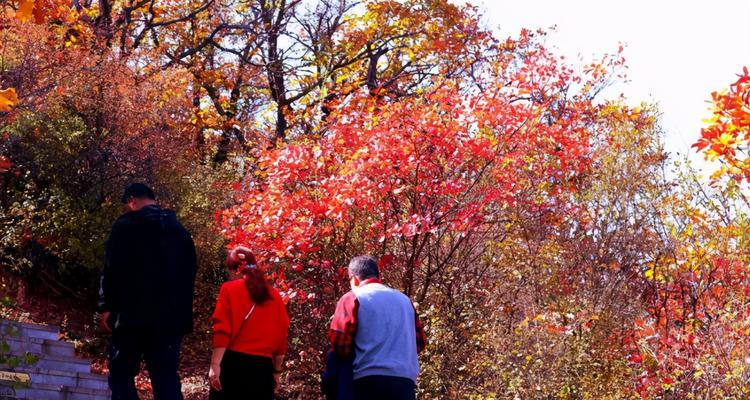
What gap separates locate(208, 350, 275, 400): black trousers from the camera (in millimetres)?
6867

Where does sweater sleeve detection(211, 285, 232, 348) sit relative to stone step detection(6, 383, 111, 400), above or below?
above

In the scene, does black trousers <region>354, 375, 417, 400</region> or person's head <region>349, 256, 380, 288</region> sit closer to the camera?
black trousers <region>354, 375, 417, 400</region>

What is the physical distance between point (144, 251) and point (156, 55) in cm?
1173

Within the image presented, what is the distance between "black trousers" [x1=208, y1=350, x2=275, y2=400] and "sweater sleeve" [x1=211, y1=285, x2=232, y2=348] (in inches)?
5.4

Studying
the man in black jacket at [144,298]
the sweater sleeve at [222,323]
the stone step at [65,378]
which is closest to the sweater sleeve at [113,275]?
the man in black jacket at [144,298]

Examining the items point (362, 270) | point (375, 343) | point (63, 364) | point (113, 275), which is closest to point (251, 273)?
point (113, 275)

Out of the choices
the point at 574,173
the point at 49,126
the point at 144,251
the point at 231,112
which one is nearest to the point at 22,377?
the point at 144,251

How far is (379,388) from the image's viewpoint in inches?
229

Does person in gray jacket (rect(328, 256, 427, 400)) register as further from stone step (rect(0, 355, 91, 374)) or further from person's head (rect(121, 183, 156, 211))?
stone step (rect(0, 355, 91, 374))

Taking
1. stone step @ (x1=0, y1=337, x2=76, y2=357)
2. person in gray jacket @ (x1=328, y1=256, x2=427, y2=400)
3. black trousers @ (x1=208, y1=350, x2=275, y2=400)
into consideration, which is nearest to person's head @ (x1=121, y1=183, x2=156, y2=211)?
black trousers @ (x1=208, y1=350, x2=275, y2=400)

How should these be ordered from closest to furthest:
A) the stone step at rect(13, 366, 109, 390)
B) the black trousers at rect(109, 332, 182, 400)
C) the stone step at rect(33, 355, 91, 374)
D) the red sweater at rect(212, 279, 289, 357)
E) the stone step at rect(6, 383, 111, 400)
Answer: the black trousers at rect(109, 332, 182, 400) → the red sweater at rect(212, 279, 289, 357) → the stone step at rect(6, 383, 111, 400) → the stone step at rect(13, 366, 109, 390) → the stone step at rect(33, 355, 91, 374)

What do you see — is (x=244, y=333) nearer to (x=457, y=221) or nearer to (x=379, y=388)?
(x=379, y=388)

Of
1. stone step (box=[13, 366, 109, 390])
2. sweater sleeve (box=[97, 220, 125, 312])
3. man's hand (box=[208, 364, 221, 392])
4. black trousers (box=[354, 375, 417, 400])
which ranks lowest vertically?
black trousers (box=[354, 375, 417, 400])

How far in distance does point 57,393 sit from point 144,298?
2701 mm
